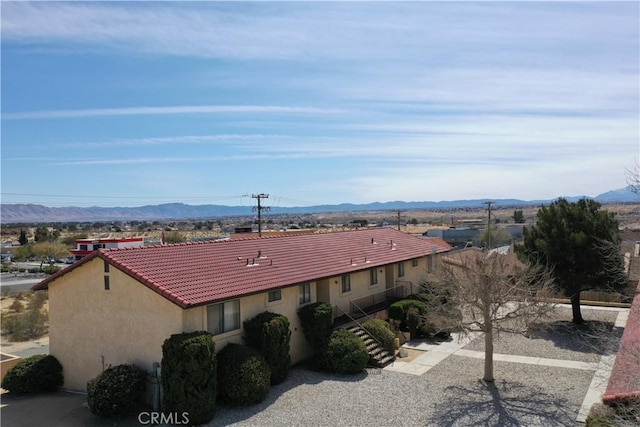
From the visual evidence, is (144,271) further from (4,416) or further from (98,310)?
(4,416)

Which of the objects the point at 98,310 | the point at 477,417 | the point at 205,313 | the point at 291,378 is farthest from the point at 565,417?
the point at 98,310

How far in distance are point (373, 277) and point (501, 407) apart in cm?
1261

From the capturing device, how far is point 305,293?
23969 mm

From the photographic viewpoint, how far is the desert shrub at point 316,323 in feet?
73.8

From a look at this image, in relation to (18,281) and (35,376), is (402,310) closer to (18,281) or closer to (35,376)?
(35,376)

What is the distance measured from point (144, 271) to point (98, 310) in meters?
2.74

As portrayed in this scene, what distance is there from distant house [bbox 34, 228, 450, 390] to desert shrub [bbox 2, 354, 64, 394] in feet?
1.16

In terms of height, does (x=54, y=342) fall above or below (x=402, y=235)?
below

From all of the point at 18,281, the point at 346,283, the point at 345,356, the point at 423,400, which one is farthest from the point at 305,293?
the point at 18,281

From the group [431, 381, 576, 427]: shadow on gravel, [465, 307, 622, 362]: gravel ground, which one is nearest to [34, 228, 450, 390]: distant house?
[431, 381, 576, 427]: shadow on gravel

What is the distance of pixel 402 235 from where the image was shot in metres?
38.3

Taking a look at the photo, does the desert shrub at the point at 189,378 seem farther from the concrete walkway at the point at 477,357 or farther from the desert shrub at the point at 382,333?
the desert shrub at the point at 382,333

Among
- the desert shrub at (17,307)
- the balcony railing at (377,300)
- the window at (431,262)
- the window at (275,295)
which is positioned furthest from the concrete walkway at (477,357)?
the desert shrub at (17,307)

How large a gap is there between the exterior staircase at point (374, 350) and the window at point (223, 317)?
603 cm
